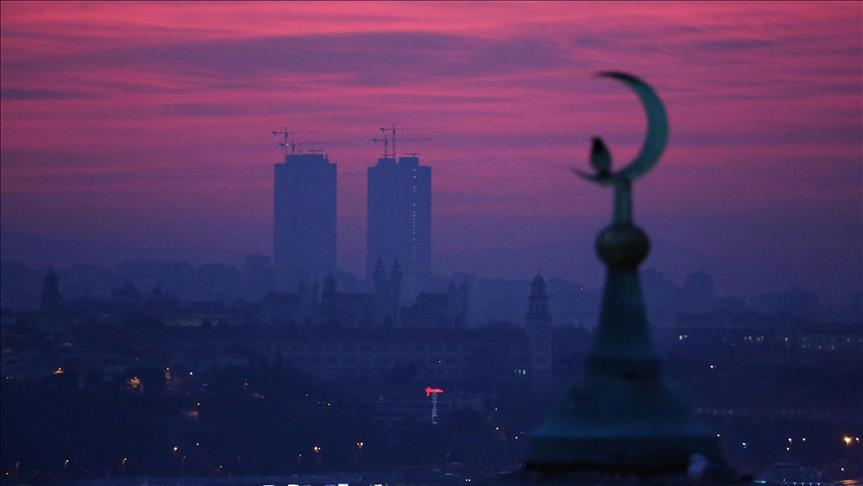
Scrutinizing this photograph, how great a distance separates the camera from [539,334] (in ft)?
513

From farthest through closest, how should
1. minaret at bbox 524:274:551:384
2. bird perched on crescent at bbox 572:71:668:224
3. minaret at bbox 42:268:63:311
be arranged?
minaret at bbox 42:268:63:311
minaret at bbox 524:274:551:384
bird perched on crescent at bbox 572:71:668:224

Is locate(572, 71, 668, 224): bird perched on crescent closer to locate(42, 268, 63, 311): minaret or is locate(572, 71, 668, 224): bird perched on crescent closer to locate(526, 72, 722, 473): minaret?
locate(526, 72, 722, 473): minaret

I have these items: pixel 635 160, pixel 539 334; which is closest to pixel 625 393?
pixel 635 160

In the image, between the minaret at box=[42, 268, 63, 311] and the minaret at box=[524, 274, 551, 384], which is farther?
the minaret at box=[42, 268, 63, 311]

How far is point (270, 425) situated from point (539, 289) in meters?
52.4

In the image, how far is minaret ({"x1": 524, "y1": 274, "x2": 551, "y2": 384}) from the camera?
494 feet

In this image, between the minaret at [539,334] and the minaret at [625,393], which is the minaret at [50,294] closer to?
the minaret at [539,334]

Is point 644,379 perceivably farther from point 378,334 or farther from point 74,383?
point 378,334

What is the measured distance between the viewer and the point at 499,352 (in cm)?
15925

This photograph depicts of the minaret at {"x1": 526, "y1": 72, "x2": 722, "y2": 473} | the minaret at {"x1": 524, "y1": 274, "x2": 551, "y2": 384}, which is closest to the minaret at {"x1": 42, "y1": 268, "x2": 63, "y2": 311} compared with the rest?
the minaret at {"x1": 524, "y1": 274, "x2": 551, "y2": 384}

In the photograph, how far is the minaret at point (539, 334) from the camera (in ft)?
494

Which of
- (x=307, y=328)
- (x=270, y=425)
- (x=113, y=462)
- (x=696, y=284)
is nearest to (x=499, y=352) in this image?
(x=307, y=328)

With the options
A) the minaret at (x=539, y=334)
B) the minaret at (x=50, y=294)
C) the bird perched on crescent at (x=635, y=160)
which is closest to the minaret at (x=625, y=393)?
the bird perched on crescent at (x=635, y=160)

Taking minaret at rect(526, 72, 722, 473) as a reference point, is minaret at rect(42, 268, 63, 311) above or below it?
above
